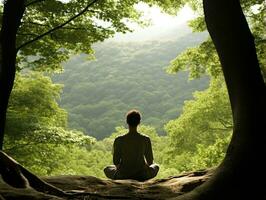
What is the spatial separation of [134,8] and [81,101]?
10497 centimetres

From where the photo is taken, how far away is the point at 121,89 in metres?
122

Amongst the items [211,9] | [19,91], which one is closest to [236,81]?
[211,9]

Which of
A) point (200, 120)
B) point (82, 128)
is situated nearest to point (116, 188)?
point (200, 120)

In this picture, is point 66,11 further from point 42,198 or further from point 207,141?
point 207,141

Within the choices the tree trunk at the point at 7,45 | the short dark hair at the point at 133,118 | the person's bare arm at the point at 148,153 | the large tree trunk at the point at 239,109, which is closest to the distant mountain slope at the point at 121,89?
the tree trunk at the point at 7,45

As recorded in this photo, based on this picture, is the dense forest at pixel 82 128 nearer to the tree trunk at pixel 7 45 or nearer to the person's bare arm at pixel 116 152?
the tree trunk at pixel 7 45

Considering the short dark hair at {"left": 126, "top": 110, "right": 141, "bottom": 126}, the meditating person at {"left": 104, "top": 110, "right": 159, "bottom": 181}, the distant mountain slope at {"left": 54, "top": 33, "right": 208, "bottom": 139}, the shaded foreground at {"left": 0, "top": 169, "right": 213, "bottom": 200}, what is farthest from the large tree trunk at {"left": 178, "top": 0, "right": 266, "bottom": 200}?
the distant mountain slope at {"left": 54, "top": 33, "right": 208, "bottom": 139}

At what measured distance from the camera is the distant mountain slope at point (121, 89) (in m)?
105

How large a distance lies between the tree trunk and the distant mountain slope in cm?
8707

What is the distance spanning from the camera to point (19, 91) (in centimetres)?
2514

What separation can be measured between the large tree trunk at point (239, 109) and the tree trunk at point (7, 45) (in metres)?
6.33

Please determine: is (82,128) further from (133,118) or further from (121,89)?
(133,118)

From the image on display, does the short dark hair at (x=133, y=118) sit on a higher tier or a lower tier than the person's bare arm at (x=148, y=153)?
higher

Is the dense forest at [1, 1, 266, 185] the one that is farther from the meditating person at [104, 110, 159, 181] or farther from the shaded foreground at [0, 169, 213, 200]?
the shaded foreground at [0, 169, 213, 200]
